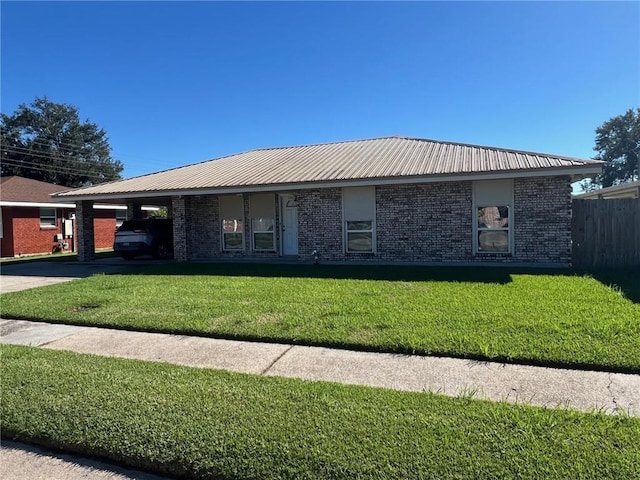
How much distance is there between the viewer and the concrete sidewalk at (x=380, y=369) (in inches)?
149

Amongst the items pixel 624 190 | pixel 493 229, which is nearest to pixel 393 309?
pixel 493 229

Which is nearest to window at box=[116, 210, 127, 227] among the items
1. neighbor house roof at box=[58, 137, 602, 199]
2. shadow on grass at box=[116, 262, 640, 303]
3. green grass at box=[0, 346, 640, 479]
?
neighbor house roof at box=[58, 137, 602, 199]

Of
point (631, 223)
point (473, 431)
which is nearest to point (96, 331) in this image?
point (473, 431)

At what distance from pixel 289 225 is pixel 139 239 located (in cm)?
604

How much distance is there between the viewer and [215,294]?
8.66 meters

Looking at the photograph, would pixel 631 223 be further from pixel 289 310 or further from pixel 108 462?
pixel 108 462

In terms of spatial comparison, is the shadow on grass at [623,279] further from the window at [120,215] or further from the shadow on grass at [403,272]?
the window at [120,215]

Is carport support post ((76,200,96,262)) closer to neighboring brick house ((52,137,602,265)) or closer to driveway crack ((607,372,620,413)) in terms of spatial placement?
neighboring brick house ((52,137,602,265))

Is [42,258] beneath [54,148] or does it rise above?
beneath

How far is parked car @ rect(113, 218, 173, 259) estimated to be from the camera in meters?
16.8

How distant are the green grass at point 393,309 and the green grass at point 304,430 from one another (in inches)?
57.8

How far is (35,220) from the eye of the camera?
73.5 feet

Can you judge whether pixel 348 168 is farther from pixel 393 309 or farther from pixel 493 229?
pixel 393 309

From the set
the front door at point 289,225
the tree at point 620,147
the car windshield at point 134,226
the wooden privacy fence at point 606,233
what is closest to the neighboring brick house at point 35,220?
the car windshield at point 134,226
